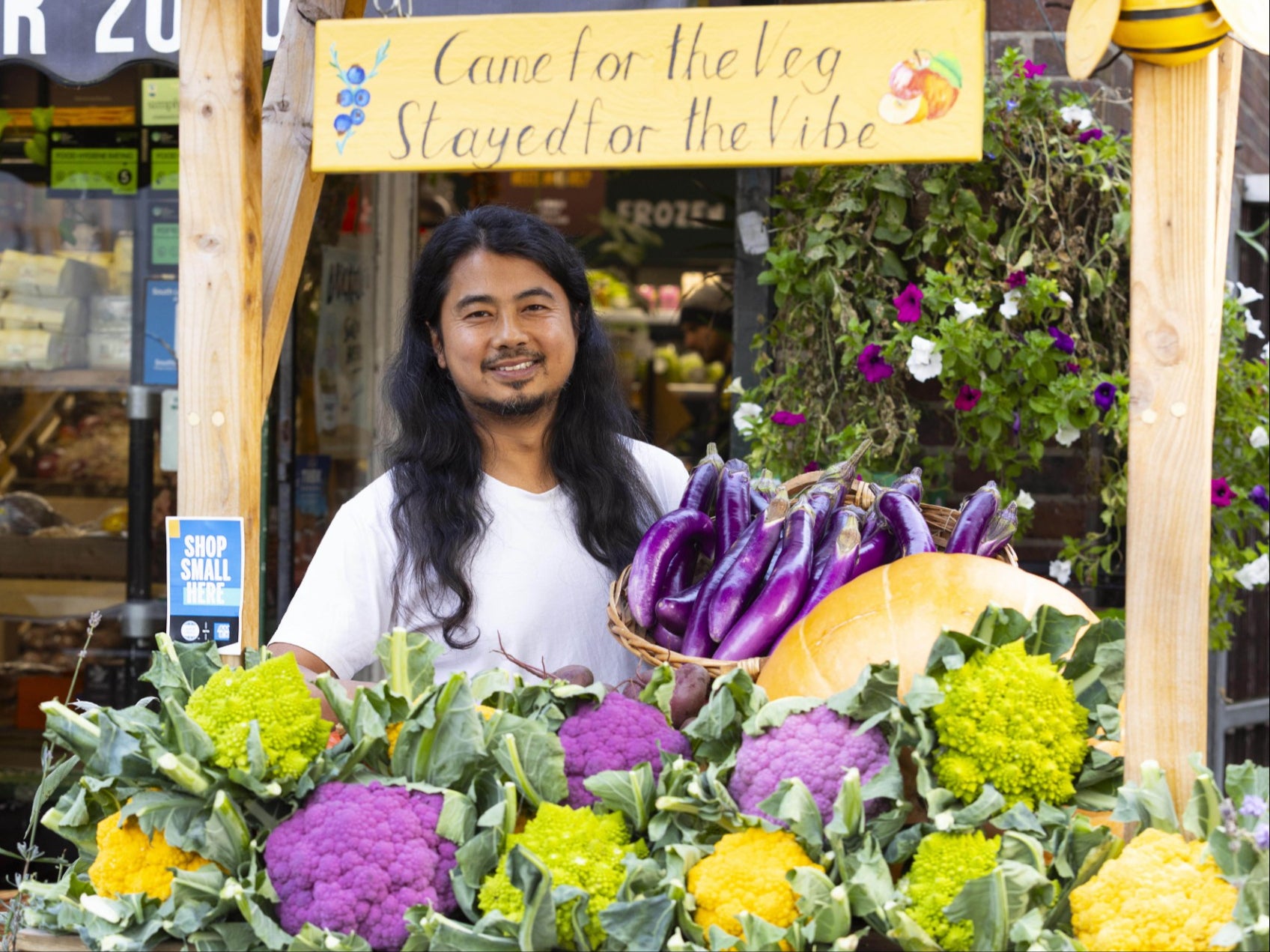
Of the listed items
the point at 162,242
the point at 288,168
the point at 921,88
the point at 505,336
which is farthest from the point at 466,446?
the point at 162,242

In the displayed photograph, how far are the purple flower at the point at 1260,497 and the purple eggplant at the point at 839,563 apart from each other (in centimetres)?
175

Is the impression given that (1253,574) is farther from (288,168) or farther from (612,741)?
(288,168)

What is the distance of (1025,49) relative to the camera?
3.33 meters

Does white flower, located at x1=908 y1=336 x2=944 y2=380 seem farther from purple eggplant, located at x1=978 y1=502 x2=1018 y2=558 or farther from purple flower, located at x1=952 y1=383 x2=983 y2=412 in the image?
purple eggplant, located at x1=978 y1=502 x2=1018 y2=558

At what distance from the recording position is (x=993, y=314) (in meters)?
3.14

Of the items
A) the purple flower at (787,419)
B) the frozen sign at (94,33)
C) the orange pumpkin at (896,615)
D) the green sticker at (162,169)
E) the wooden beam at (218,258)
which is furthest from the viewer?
the green sticker at (162,169)

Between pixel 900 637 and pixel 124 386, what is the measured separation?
10.4 ft

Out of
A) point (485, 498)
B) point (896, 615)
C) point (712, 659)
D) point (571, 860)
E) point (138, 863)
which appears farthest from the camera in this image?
point (485, 498)

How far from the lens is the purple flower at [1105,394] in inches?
119

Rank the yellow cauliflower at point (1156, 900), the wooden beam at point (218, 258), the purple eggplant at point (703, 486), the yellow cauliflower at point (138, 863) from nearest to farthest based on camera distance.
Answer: the yellow cauliflower at point (1156, 900)
the yellow cauliflower at point (138, 863)
the wooden beam at point (218, 258)
the purple eggplant at point (703, 486)

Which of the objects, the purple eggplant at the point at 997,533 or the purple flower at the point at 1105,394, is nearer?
the purple eggplant at the point at 997,533

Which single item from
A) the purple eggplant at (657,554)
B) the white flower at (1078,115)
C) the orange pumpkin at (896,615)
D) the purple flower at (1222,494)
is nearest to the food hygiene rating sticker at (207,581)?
the purple eggplant at (657,554)

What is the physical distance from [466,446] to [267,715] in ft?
3.41

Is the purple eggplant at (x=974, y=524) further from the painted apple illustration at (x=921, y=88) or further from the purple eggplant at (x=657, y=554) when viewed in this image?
the painted apple illustration at (x=921, y=88)
